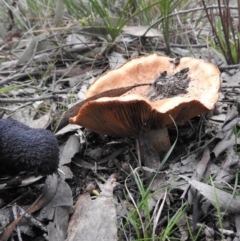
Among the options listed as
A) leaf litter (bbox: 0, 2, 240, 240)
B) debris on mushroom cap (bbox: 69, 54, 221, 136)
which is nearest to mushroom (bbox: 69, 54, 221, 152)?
debris on mushroom cap (bbox: 69, 54, 221, 136)

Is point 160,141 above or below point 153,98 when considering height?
below

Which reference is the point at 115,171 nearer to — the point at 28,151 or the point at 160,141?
the point at 160,141

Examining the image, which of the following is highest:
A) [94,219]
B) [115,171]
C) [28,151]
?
[28,151]

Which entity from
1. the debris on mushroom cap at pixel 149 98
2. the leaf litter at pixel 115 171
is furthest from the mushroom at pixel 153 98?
the leaf litter at pixel 115 171

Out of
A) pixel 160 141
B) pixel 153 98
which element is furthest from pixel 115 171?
pixel 153 98

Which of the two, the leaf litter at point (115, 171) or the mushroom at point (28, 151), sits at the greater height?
the mushroom at point (28, 151)

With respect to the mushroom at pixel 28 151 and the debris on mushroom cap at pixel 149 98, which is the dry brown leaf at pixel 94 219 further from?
the debris on mushroom cap at pixel 149 98

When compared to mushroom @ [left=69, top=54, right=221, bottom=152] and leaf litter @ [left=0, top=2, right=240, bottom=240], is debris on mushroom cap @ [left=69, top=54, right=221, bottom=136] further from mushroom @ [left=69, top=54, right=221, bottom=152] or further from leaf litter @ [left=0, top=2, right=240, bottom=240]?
leaf litter @ [left=0, top=2, right=240, bottom=240]
